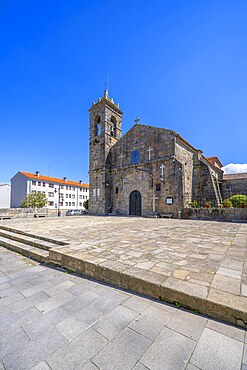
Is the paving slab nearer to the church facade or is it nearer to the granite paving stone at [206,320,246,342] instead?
the granite paving stone at [206,320,246,342]

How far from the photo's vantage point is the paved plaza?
53.5 inches

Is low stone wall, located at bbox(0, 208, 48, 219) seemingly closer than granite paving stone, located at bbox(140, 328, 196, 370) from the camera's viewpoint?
No

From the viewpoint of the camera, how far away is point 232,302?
1880mm

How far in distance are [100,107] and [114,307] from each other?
20999 millimetres

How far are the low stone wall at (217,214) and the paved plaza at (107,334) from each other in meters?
11.9

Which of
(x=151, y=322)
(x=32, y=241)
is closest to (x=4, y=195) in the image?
(x=32, y=241)

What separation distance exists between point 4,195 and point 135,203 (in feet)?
116

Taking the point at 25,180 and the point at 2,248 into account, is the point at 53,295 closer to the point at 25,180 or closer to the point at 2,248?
the point at 2,248

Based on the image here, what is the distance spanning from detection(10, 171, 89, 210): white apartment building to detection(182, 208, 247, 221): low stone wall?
25.2 m

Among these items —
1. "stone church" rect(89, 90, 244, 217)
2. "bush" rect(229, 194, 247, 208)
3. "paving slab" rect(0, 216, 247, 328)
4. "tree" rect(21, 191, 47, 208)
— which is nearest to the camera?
"paving slab" rect(0, 216, 247, 328)

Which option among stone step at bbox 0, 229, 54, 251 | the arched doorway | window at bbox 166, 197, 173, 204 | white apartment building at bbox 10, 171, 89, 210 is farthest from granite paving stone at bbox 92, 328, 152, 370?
white apartment building at bbox 10, 171, 89, 210

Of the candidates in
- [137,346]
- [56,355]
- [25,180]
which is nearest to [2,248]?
[56,355]

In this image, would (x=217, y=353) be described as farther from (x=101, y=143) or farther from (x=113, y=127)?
(x=113, y=127)

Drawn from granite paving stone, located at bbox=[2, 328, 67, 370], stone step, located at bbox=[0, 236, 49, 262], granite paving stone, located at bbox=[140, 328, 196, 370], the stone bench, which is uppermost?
granite paving stone, located at bbox=[140, 328, 196, 370]
